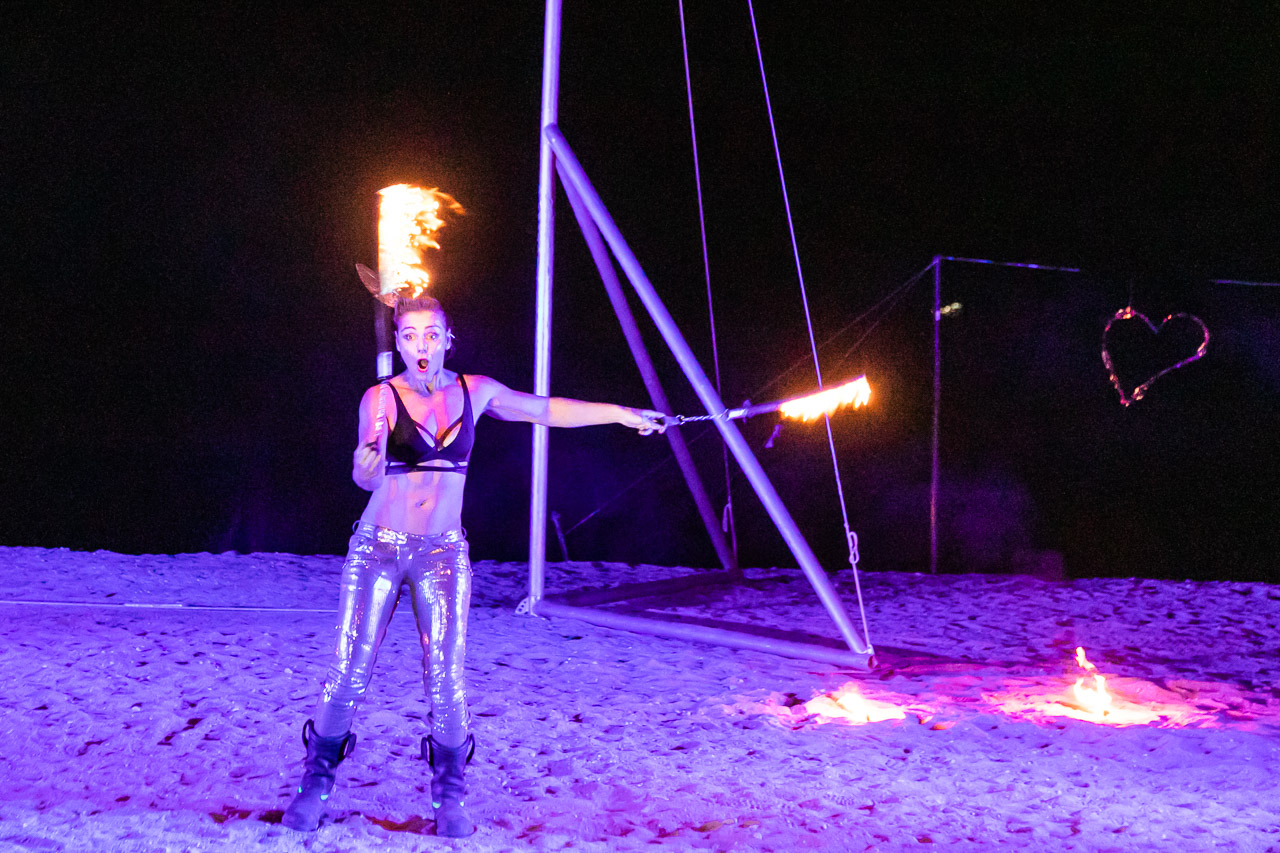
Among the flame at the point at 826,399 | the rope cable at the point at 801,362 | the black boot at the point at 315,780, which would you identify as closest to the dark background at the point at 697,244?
the rope cable at the point at 801,362

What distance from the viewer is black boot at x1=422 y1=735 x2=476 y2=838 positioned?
2.72 m

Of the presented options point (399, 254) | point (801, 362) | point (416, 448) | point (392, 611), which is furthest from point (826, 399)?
point (801, 362)

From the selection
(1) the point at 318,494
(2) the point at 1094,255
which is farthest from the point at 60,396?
(2) the point at 1094,255

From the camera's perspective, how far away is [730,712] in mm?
4086

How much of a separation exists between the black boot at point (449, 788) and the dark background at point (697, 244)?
502 centimetres

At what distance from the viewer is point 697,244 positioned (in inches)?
304

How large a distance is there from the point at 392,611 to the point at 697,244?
17.8 ft

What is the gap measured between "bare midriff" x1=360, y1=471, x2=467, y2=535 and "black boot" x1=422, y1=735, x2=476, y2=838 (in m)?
0.59

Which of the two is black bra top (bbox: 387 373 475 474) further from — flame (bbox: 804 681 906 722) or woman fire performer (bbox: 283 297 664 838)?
Result: flame (bbox: 804 681 906 722)

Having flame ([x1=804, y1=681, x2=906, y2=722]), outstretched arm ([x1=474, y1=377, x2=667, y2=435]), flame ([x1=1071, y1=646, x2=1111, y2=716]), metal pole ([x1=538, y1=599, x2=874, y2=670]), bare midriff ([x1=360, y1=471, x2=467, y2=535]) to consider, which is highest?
outstretched arm ([x1=474, y1=377, x2=667, y2=435])

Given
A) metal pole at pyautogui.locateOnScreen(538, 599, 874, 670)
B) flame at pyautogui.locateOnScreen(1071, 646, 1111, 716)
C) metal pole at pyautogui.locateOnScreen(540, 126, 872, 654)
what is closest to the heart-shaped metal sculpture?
flame at pyautogui.locateOnScreen(1071, 646, 1111, 716)

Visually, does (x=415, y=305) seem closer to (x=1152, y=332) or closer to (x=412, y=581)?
(x=412, y=581)

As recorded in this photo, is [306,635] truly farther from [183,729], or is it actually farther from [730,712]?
[730,712]

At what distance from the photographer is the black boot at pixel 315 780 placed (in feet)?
8.95
